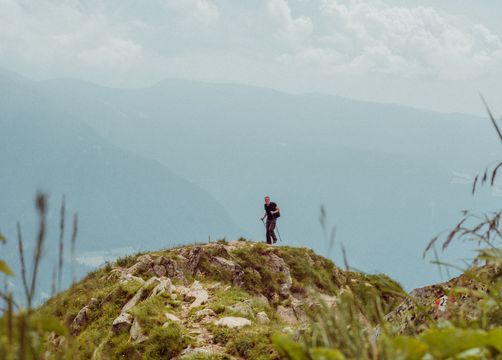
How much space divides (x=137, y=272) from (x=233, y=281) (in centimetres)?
472

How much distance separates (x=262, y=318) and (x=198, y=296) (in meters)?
3.23

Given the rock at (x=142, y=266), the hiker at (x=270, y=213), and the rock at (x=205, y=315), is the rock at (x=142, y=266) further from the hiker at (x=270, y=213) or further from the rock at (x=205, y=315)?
the hiker at (x=270, y=213)

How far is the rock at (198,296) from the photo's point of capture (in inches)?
635

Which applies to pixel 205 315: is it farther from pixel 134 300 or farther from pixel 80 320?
pixel 80 320

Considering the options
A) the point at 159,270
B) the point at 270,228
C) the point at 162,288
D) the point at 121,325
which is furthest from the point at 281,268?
the point at 121,325

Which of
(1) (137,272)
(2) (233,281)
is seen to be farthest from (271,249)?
(1) (137,272)

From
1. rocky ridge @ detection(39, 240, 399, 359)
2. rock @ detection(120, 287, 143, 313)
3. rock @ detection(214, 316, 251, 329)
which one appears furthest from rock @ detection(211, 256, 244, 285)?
rock @ detection(214, 316, 251, 329)

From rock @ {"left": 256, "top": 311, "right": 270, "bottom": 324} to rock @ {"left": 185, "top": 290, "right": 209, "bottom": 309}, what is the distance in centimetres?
225

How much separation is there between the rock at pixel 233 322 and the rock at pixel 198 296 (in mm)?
2317

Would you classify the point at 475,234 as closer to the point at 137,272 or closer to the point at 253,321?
the point at 253,321

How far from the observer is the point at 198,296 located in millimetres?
17062

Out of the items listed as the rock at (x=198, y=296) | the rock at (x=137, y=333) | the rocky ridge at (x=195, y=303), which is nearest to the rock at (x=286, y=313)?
the rocky ridge at (x=195, y=303)

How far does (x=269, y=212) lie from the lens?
99.7 ft

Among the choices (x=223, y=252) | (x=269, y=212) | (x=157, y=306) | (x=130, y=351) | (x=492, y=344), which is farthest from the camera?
(x=269, y=212)
